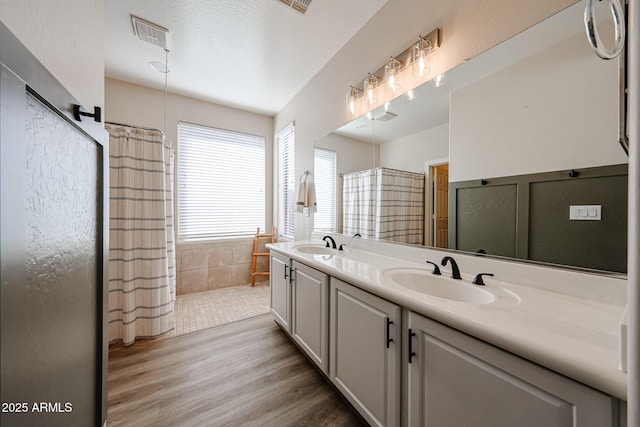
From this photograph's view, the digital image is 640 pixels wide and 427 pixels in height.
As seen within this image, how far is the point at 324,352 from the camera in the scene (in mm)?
1433

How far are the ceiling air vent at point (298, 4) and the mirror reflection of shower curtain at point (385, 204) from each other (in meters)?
1.36

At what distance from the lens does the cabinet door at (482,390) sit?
557 mm

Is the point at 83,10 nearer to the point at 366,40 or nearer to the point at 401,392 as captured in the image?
the point at 366,40

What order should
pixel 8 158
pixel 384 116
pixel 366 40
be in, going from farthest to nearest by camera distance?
Answer: pixel 366 40, pixel 384 116, pixel 8 158

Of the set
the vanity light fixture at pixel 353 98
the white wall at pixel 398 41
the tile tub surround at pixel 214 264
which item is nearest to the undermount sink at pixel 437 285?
the white wall at pixel 398 41

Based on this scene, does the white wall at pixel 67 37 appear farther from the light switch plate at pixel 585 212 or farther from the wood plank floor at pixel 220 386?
the light switch plate at pixel 585 212

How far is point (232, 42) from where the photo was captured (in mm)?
2145

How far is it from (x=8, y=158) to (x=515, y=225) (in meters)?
1.66

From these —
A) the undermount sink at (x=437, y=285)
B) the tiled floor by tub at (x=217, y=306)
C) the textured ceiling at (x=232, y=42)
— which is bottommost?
the tiled floor by tub at (x=217, y=306)

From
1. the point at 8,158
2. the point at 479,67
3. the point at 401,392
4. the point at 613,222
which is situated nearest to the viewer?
the point at 8,158

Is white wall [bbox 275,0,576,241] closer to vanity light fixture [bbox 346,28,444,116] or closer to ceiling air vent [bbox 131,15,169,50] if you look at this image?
vanity light fixture [bbox 346,28,444,116]

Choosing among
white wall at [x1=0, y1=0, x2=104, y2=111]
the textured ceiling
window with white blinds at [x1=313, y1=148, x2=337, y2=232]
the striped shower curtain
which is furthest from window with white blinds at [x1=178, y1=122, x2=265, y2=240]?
white wall at [x1=0, y1=0, x2=104, y2=111]

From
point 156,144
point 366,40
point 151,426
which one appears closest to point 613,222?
point 366,40

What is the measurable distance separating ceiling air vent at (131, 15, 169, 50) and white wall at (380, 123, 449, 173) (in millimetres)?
2175
